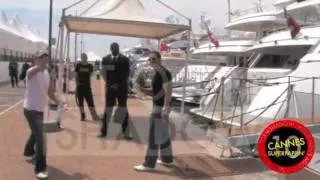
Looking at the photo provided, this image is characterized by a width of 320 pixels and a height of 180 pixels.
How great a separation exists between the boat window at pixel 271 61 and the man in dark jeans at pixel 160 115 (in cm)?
967

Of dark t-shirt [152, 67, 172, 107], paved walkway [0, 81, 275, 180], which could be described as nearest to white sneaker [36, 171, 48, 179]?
paved walkway [0, 81, 275, 180]

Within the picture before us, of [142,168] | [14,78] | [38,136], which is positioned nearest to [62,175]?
[38,136]

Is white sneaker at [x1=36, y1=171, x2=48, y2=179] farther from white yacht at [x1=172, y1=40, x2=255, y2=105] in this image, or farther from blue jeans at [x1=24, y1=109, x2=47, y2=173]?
white yacht at [x1=172, y1=40, x2=255, y2=105]

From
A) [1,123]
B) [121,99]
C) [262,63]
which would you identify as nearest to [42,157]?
[121,99]

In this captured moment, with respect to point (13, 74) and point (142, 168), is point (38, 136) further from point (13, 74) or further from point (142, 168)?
point (13, 74)

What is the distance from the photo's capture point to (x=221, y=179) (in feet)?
28.6

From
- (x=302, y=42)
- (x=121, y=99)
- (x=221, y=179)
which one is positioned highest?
(x=302, y=42)

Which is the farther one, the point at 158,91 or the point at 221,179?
the point at 158,91

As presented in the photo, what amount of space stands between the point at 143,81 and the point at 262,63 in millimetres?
4563

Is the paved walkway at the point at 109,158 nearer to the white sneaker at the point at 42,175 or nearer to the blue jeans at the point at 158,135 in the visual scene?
the white sneaker at the point at 42,175

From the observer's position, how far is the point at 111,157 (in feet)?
33.1

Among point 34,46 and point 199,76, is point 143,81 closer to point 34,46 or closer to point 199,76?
point 199,76

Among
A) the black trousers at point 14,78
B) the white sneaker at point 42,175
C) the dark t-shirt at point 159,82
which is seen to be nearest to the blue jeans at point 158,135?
the dark t-shirt at point 159,82

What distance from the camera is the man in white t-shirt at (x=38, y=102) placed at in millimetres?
8398
